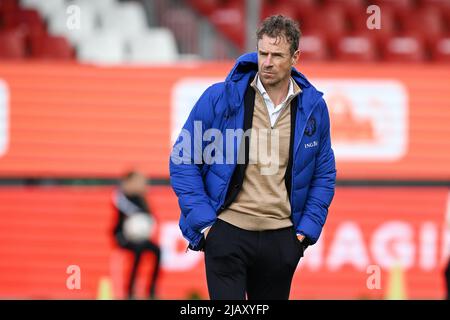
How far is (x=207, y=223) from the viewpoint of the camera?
5.68 m

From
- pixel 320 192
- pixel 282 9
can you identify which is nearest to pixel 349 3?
pixel 282 9

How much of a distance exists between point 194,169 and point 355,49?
351 inches

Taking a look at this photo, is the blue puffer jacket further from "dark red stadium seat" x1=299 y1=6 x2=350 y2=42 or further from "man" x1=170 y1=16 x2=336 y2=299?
"dark red stadium seat" x1=299 y1=6 x2=350 y2=42

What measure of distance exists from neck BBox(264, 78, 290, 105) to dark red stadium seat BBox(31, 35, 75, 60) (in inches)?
313

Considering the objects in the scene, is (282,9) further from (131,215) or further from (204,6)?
(131,215)

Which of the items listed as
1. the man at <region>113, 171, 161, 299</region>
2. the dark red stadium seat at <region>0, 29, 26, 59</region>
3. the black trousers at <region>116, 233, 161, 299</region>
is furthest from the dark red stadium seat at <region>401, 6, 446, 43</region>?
the dark red stadium seat at <region>0, 29, 26, 59</region>

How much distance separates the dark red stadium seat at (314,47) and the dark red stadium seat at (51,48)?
2.74m

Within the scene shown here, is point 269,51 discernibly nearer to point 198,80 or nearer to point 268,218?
point 268,218

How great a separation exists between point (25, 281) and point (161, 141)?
7.06 feet

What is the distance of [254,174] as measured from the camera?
5.73m

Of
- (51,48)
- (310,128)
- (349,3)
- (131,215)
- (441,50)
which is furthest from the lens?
(349,3)

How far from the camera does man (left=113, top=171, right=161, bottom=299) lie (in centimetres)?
1270
